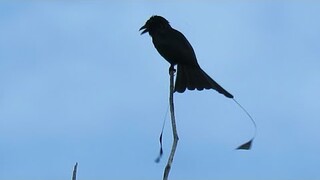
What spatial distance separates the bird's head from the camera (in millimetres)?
7570

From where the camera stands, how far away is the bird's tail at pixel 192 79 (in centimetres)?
Answer: 641

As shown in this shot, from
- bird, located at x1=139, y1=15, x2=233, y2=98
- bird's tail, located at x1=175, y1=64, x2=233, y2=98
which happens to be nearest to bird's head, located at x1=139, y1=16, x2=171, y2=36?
bird, located at x1=139, y1=15, x2=233, y2=98

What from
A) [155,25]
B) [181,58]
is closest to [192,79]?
[181,58]

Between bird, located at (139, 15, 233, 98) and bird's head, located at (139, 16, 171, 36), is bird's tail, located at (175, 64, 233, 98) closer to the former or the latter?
bird, located at (139, 15, 233, 98)

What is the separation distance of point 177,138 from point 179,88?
99.9 inches

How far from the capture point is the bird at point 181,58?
6.46 meters

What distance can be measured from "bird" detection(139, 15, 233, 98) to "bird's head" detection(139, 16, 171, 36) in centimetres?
5

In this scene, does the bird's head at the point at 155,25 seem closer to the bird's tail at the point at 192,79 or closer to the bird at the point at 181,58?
the bird at the point at 181,58

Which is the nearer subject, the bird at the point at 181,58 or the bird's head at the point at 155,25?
the bird at the point at 181,58

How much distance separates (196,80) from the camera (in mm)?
6480

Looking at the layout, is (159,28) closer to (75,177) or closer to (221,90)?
(221,90)

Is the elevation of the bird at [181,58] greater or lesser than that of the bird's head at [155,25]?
lesser

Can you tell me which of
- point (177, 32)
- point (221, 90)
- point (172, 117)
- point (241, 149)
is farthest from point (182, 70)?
point (241, 149)

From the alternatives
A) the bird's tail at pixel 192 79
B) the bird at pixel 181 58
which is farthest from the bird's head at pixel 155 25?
the bird's tail at pixel 192 79
